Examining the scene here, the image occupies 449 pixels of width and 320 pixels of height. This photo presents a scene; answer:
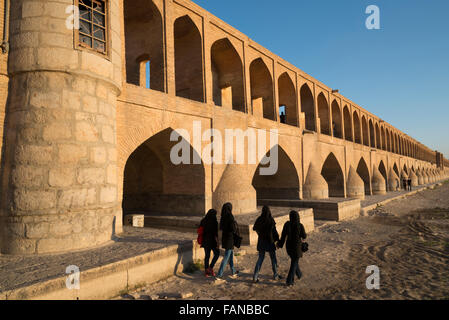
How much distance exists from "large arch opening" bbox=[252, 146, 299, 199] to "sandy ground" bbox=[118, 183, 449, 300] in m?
4.56

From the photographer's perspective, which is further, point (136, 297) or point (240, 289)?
point (240, 289)

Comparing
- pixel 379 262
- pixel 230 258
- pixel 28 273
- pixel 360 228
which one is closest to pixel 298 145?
pixel 360 228

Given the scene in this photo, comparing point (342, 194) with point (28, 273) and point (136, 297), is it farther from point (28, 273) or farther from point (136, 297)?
point (28, 273)

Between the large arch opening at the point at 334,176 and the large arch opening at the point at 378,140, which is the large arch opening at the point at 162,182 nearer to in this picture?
the large arch opening at the point at 334,176

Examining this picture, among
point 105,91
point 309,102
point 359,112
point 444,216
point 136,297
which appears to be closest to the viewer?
point 136,297

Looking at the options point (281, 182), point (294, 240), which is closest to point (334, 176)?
point (281, 182)

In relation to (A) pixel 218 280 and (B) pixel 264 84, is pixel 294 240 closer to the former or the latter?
(A) pixel 218 280

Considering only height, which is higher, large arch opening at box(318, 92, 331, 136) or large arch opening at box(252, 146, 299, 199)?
large arch opening at box(318, 92, 331, 136)

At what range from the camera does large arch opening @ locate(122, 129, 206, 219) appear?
879cm

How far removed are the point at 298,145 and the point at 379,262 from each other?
26.7ft

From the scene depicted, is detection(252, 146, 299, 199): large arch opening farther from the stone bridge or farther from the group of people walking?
the group of people walking

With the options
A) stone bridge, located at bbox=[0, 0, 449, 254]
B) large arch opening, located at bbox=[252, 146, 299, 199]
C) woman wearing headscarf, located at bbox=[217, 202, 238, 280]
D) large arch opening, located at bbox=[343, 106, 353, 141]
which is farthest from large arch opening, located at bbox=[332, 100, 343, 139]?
woman wearing headscarf, located at bbox=[217, 202, 238, 280]

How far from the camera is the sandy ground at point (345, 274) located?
4.22 metres
